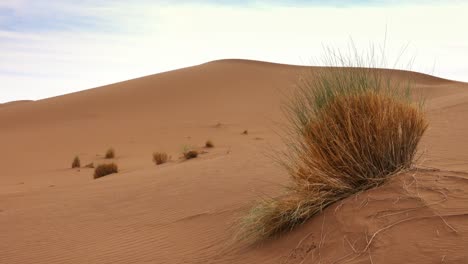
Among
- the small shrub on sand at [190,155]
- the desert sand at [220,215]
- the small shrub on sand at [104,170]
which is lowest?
the small shrub on sand at [104,170]

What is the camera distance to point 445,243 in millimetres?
4816

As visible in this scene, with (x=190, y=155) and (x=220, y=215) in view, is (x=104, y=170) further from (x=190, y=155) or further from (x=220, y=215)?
(x=220, y=215)

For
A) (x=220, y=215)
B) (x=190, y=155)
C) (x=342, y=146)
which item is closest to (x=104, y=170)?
(x=190, y=155)

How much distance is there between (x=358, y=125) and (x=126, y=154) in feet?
59.5

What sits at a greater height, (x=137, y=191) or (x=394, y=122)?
(x=394, y=122)

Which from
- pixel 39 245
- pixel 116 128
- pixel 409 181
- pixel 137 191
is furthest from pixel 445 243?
pixel 116 128

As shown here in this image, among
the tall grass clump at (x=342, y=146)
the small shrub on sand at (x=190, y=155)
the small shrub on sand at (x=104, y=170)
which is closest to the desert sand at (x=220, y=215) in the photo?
the tall grass clump at (x=342, y=146)

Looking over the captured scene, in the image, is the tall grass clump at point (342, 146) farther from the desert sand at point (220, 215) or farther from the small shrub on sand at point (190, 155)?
the small shrub on sand at point (190, 155)

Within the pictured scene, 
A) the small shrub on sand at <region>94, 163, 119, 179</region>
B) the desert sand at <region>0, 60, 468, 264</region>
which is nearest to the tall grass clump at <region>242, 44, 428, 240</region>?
the desert sand at <region>0, 60, 468, 264</region>

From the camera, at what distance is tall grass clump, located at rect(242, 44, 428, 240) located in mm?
6188

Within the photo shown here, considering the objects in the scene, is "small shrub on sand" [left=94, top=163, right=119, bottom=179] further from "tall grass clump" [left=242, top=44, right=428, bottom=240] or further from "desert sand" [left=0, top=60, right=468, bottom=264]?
"tall grass clump" [left=242, top=44, right=428, bottom=240]

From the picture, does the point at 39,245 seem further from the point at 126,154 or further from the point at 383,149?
the point at 126,154

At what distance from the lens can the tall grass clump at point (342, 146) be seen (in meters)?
6.19

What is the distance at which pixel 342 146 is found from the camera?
6.27 meters
